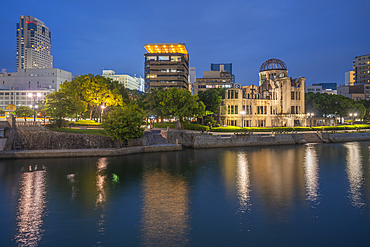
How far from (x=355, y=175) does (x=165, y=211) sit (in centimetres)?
2939

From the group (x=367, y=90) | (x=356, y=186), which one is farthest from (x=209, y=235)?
(x=367, y=90)

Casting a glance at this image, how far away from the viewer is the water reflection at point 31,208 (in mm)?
18188

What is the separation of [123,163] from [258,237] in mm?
28916

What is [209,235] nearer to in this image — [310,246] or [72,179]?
[310,246]

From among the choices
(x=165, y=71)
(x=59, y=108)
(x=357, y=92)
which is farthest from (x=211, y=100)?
(x=357, y=92)

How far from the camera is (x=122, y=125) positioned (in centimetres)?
4900

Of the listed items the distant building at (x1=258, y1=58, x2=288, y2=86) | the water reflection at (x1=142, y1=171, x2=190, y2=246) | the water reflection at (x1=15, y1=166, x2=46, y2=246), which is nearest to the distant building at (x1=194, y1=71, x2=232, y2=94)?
the distant building at (x1=258, y1=58, x2=288, y2=86)

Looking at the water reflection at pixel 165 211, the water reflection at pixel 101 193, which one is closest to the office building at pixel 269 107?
the water reflection at pixel 101 193

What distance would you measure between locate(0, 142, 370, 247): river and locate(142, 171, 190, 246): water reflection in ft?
0.27

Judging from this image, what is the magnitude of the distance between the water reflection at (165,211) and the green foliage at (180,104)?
120ft

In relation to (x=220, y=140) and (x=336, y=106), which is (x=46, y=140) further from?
(x=336, y=106)

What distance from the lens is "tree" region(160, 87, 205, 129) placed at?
69.3 meters

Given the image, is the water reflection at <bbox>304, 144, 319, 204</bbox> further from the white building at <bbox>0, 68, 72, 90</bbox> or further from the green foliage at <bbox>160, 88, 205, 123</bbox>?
the white building at <bbox>0, 68, 72, 90</bbox>

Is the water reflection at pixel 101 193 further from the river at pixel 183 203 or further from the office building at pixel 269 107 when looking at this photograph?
the office building at pixel 269 107
